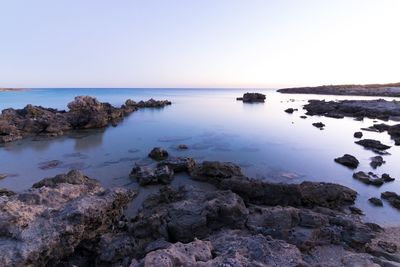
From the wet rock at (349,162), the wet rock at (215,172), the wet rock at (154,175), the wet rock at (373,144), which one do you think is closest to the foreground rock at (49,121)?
the wet rock at (154,175)

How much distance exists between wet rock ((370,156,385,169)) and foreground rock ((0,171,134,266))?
53.3 ft

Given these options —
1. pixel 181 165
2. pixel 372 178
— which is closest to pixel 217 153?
pixel 181 165

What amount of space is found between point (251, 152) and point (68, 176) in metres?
13.5

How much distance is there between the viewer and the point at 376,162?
18.2 metres

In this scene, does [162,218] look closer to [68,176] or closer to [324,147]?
[68,176]

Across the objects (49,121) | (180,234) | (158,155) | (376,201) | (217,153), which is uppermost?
(49,121)

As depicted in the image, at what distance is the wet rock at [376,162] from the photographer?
58.3 feet

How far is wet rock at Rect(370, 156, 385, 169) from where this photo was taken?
58.3ft

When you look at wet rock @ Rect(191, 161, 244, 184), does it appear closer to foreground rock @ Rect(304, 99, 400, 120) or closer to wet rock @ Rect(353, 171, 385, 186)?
wet rock @ Rect(353, 171, 385, 186)

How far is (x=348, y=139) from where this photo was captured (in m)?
27.0

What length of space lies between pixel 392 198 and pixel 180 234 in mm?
10071

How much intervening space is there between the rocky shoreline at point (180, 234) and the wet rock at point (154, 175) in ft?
10.0

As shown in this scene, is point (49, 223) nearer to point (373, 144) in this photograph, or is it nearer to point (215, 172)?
point (215, 172)

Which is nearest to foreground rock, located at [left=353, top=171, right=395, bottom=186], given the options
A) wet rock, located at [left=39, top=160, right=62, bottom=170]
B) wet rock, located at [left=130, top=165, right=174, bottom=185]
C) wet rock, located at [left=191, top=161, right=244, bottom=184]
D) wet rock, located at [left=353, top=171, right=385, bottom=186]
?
wet rock, located at [left=353, top=171, right=385, bottom=186]
